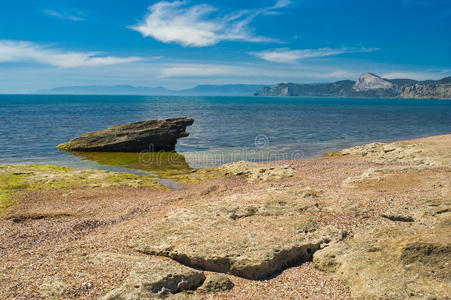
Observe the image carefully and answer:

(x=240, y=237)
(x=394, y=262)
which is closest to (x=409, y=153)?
(x=394, y=262)

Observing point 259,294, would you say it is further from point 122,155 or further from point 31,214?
point 122,155

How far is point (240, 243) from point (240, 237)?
1.15 ft

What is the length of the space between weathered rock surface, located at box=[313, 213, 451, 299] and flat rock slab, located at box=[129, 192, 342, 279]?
31.8 inches

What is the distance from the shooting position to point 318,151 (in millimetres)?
33531

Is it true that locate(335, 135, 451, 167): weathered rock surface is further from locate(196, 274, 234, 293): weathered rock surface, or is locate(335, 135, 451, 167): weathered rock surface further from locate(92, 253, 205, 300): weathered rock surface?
locate(92, 253, 205, 300): weathered rock surface

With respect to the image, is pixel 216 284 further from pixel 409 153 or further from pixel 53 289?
pixel 409 153

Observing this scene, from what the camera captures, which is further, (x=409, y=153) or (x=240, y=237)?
(x=409, y=153)

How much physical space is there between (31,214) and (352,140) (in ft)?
127

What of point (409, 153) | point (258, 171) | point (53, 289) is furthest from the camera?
point (409, 153)

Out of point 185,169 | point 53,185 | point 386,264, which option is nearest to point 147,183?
point 53,185

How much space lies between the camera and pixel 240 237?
8711 millimetres

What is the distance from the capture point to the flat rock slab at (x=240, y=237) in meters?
7.86

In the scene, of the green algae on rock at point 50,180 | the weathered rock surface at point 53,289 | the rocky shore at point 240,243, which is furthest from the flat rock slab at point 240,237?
the green algae on rock at point 50,180

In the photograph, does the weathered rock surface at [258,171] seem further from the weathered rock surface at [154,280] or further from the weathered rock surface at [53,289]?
the weathered rock surface at [53,289]
